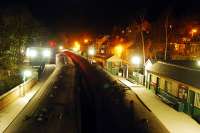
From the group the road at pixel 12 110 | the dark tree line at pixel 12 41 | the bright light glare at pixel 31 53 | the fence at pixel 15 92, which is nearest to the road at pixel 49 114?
the road at pixel 12 110

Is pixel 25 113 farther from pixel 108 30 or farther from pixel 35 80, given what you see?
pixel 108 30

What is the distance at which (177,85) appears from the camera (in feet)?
108

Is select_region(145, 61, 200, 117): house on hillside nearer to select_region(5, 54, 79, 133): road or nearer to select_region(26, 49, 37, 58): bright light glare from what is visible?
select_region(5, 54, 79, 133): road

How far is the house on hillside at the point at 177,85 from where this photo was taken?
2871 centimetres

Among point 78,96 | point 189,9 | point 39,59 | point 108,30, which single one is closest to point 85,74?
point 39,59

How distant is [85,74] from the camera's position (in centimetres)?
5869

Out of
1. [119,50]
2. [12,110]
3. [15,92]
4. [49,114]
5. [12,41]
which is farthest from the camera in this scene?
[119,50]

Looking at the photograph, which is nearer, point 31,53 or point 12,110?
point 12,110

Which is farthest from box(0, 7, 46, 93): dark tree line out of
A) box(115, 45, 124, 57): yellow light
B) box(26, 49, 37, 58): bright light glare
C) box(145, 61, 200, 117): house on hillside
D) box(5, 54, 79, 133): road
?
box(115, 45, 124, 57): yellow light

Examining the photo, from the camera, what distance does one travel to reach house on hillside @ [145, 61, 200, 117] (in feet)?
94.2

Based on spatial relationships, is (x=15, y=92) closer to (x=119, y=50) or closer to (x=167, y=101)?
(x=167, y=101)

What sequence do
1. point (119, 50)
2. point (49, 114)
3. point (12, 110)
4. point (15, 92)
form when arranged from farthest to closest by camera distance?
point (119, 50)
point (15, 92)
point (12, 110)
point (49, 114)

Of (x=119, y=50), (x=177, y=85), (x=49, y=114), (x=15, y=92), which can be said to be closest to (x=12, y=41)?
(x=15, y=92)

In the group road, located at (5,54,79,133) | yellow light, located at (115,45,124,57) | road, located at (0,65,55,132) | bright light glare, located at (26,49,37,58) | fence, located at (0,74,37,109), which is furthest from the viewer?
yellow light, located at (115,45,124,57)
